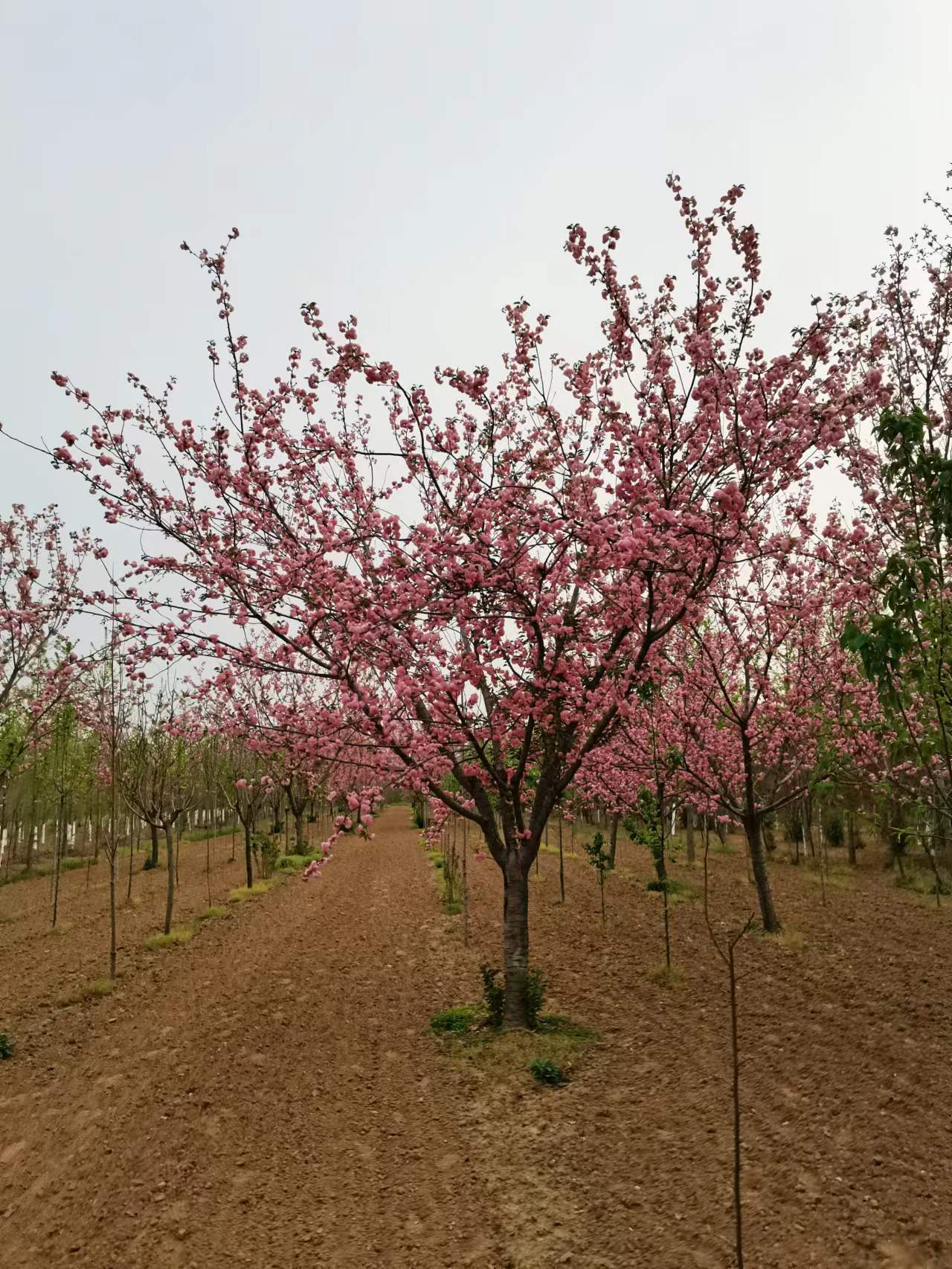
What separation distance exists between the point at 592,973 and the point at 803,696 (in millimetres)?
6824

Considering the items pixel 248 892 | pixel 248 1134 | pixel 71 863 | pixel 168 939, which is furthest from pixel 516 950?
pixel 71 863

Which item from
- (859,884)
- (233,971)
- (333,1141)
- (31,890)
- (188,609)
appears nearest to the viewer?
(333,1141)

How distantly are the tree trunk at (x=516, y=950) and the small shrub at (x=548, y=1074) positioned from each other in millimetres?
1085

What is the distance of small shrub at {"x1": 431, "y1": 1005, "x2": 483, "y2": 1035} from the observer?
30.9 feet

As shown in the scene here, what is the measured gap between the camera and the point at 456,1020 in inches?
379

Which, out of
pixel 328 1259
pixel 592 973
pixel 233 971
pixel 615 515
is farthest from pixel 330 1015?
pixel 615 515

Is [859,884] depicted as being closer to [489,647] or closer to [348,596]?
[489,647]

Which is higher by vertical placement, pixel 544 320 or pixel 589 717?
pixel 544 320

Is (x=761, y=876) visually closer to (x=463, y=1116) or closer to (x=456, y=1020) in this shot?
(x=456, y=1020)

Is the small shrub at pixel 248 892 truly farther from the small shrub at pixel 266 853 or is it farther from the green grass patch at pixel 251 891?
the small shrub at pixel 266 853

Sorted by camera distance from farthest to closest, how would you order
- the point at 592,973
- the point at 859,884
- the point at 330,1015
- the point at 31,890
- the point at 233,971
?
the point at 31,890, the point at 859,884, the point at 233,971, the point at 592,973, the point at 330,1015

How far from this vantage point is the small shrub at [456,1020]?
9.41m

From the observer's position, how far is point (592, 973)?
11805 mm

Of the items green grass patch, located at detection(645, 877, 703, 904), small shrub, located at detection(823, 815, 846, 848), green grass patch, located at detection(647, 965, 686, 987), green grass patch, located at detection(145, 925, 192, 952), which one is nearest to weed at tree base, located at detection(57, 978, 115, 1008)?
green grass patch, located at detection(145, 925, 192, 952)
